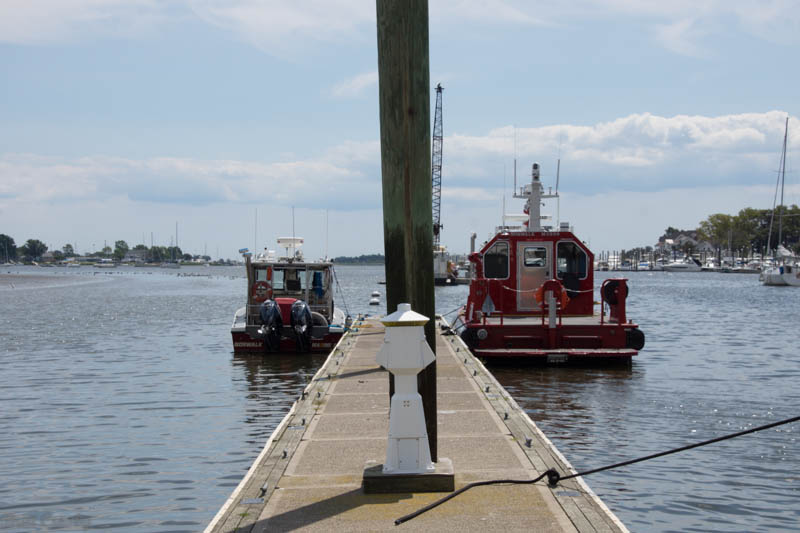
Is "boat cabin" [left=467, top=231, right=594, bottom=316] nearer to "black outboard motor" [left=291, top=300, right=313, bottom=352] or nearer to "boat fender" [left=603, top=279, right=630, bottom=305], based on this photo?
"boat fender" [left=603, top=279, right=630, bottom=305]

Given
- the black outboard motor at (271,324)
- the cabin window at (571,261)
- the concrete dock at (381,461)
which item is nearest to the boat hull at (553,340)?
the cabin window at (571,261)

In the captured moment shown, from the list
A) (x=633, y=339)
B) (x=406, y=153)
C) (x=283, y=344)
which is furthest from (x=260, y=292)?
(x=406, y=153)

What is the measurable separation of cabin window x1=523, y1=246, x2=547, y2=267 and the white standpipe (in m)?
14.8

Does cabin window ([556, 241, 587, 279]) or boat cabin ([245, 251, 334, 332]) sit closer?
cabin window ([556, 241, 587, 279])

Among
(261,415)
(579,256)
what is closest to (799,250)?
(579,256)

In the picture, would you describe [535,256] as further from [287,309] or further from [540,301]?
[287,309]

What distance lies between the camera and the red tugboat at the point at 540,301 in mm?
18797

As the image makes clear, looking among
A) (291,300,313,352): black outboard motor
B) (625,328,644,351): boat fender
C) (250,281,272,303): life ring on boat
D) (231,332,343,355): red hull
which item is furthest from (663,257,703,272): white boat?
(625,328,644,351): boat fender

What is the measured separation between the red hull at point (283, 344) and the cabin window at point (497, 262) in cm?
474

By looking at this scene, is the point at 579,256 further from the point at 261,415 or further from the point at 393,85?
the point at 393,85

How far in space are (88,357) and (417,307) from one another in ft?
64.0

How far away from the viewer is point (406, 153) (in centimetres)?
701

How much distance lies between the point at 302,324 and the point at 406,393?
15676 millimetres

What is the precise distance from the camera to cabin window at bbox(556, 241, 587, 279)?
21.1 m
